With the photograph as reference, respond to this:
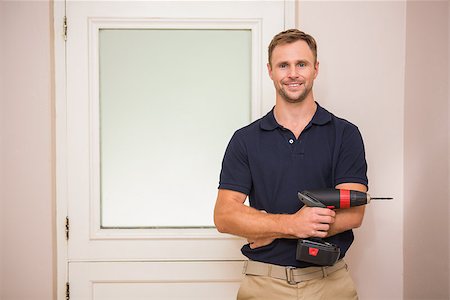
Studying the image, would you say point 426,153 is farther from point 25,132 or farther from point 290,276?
point 25,132

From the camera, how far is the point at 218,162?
96.0 inches

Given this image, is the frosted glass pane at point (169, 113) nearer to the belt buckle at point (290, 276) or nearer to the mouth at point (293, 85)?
the mouth at point (293, 85)

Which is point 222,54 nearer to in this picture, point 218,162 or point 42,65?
point 218,162

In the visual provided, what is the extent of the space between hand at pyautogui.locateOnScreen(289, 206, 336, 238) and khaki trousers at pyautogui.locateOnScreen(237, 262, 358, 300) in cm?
24

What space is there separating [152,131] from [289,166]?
93 cm

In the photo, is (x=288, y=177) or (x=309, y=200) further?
(x=288, y=177)

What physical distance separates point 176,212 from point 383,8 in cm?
149

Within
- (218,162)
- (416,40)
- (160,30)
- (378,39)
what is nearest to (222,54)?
(160,30)

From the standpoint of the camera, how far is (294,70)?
1771 millimetres

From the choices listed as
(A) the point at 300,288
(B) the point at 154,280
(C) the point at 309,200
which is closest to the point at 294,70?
(C) the point at 309,200

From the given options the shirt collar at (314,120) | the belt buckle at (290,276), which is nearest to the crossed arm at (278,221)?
the belt buckle at (290,276)

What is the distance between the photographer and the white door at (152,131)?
2383 mm

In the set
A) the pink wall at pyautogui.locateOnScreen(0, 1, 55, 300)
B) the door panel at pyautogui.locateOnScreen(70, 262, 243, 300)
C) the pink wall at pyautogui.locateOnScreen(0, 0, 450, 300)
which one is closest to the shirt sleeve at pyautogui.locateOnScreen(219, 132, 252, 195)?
the door panel at pyautogui.locateOnScreen(70, 262, 243, 300)

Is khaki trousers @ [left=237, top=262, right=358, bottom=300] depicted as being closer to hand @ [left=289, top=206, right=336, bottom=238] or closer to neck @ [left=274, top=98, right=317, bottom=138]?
hand @ [left=289, top=206, right=336, bottom=238]
